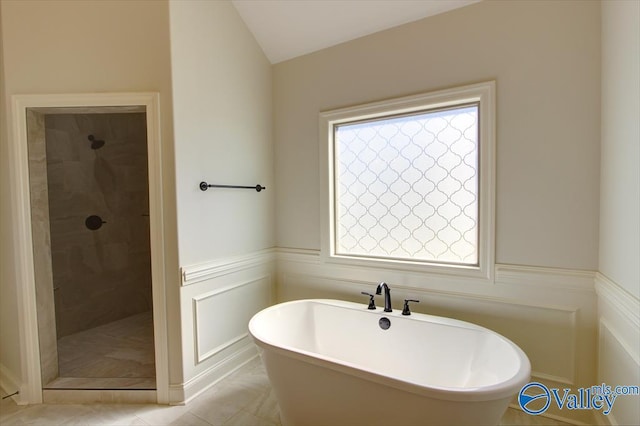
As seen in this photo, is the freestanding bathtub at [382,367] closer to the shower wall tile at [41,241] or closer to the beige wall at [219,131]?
the beige wall at [219,131]

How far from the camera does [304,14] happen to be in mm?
2301

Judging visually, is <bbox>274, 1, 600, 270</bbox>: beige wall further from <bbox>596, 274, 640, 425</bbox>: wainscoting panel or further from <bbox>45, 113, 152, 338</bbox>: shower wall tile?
<bbox>45, 113, 152, 338</bbox>: shower wall tile

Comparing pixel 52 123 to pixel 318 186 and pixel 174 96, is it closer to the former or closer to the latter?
pixel 174 96

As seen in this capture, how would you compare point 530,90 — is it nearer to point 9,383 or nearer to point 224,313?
point 224,313

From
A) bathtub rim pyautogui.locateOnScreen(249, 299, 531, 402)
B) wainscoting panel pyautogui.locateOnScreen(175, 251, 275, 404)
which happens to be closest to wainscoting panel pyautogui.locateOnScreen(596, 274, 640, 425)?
bathtub rim pyautogui.locateOnScreen(249, 299, 531, 402)

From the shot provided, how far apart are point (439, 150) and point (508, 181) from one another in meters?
0.48

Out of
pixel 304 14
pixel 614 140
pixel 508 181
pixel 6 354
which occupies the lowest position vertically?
pixel 6 354

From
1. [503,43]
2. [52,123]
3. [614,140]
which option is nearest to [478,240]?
[614,140]

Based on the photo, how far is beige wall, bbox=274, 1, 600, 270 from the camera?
167cm

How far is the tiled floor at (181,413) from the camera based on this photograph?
183 cm

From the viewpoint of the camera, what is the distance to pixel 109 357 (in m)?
2.56

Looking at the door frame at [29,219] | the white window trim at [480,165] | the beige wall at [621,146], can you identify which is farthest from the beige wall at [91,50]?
the beige wall at [621,146]

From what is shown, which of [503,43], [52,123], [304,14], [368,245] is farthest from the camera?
[52,123]

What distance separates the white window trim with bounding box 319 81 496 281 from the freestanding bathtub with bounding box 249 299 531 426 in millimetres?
347
